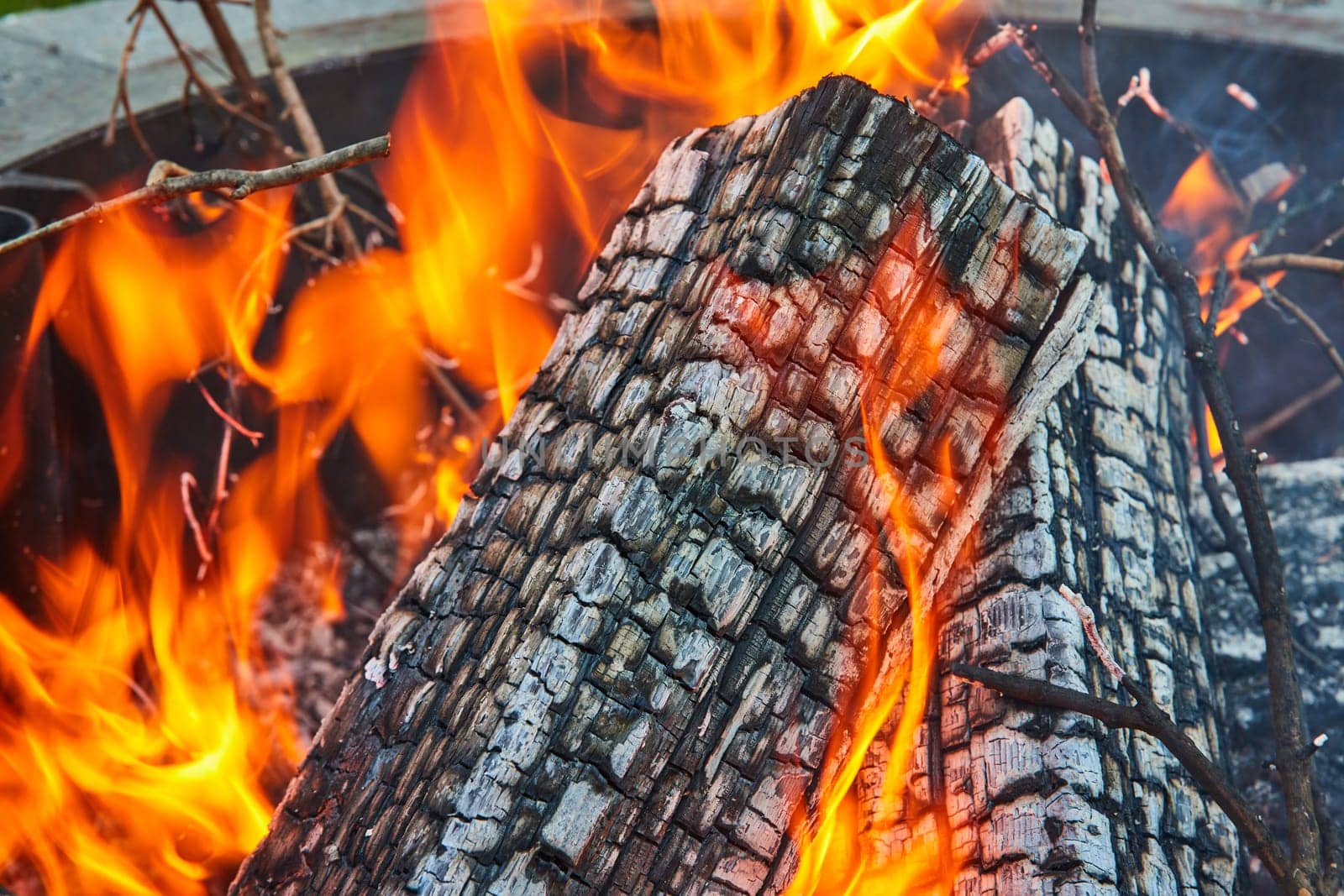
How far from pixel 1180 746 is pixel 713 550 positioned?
0.75m

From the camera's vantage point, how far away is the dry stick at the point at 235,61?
2.57m

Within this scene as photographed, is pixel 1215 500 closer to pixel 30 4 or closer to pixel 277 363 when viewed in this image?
pixel 277 363

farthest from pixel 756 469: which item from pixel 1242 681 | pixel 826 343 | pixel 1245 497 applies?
pixel 1242 681

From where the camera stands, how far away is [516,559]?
155cm

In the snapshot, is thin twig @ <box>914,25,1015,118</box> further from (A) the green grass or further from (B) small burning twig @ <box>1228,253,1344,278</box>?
(A) the green grass

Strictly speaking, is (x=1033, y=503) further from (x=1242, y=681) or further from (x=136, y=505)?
(x=136, y=505)

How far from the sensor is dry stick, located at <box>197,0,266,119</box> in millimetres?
2573

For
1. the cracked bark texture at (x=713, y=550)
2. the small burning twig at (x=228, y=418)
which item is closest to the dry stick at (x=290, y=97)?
the small burning twig at (x=228, y=418)

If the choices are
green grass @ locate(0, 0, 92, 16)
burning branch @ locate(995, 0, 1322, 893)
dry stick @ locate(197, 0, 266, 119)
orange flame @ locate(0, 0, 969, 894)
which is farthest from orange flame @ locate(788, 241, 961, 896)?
green grass @ locate(0, 0, 92, 16)

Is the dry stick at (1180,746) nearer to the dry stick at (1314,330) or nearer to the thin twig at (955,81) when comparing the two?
the dry stick at (1314,330)

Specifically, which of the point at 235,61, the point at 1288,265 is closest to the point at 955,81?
the point at 1288,265

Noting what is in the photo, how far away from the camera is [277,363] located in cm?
316

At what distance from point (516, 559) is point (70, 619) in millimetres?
1663

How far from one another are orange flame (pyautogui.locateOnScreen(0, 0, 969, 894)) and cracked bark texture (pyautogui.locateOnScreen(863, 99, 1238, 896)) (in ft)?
3.62
